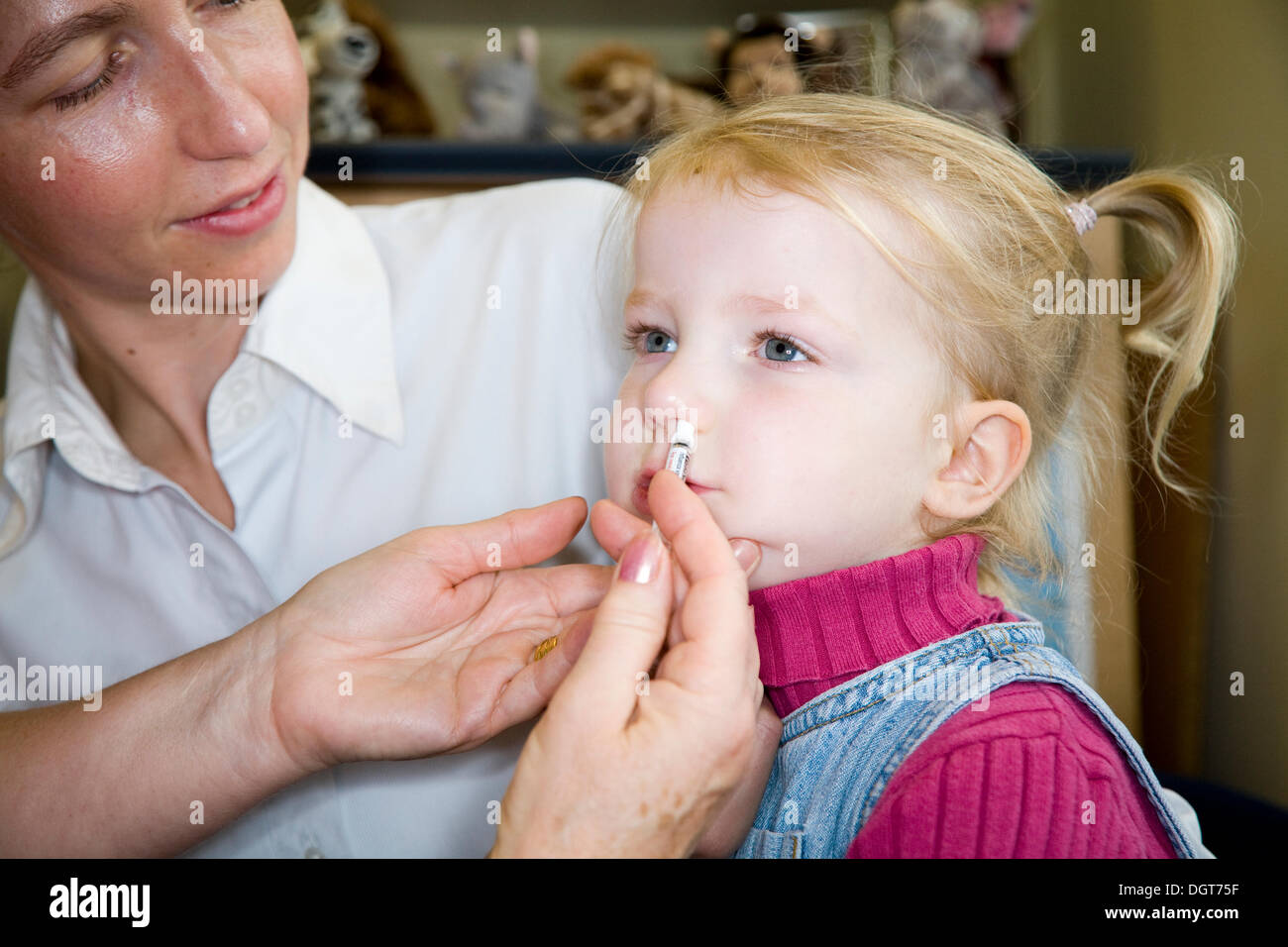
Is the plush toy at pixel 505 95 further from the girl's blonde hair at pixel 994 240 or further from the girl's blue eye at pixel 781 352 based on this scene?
the girl's blue eye at pixel 781 352

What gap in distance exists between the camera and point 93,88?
875 millimetres

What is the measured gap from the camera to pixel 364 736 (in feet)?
2.71

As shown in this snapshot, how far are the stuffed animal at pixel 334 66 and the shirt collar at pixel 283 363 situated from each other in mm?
833

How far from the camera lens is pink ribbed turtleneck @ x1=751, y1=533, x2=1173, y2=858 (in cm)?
71

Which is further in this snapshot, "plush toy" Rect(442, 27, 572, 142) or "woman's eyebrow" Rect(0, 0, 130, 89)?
"plush toy" Rect(442, 27, 572, 142)

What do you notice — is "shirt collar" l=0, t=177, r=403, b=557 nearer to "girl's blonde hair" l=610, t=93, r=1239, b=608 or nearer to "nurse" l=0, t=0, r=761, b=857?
"nurse" l=0, t=0, r=761, b=857

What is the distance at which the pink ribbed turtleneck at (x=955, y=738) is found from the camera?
71 centimetres

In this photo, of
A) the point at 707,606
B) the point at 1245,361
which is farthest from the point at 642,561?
the point at 1245,361

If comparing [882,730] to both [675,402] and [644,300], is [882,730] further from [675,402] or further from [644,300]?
[644,300]

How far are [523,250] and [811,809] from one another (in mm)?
703

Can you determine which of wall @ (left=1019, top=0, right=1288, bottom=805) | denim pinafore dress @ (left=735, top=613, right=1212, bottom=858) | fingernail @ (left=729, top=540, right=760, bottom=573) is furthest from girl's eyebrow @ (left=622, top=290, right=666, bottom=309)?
wall @ (left=1019, top=0, right=1288, bottom=805)

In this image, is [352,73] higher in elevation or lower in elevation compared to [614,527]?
higher

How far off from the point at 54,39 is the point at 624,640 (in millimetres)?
671
